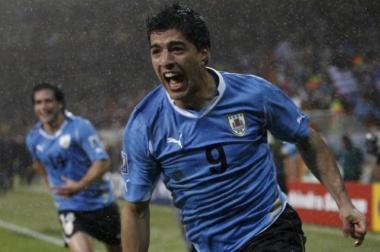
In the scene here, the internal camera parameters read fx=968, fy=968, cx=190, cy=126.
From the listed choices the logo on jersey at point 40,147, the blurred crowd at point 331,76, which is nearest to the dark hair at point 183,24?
the logo on jersey at point 40,147

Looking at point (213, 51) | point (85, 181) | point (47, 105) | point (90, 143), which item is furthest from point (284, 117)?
point (213, 51)

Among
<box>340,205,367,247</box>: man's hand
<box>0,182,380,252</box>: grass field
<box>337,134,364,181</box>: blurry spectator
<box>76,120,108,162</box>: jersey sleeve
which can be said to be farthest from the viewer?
<box>337,134,364,181</box>: blurry spectator

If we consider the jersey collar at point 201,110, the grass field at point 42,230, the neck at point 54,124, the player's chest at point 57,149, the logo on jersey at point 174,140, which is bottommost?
the grass field at point 42,230

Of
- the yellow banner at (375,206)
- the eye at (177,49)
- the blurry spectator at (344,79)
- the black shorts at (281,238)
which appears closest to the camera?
the eye at (177,49)

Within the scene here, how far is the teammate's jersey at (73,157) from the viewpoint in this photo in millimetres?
6898

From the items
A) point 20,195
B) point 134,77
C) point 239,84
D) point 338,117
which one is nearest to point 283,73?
point 338,117

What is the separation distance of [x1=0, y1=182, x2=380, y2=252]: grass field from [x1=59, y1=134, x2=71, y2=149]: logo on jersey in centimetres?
354

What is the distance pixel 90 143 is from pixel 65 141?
19cm

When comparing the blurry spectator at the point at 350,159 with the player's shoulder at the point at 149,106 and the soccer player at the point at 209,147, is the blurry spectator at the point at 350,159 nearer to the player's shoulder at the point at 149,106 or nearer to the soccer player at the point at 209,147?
the soccer player at the point at 209,147

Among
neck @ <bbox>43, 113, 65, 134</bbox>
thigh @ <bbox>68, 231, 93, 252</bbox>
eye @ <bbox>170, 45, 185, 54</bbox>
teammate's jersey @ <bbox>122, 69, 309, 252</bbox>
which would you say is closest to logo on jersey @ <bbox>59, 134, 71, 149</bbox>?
neck @ <bbox>43, 113, 65, 134</bbox>

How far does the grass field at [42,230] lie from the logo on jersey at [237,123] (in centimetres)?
594

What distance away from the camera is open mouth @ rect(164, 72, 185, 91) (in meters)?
3.84

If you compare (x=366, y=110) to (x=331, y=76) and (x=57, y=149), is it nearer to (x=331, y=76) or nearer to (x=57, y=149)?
(x=331, y=76)

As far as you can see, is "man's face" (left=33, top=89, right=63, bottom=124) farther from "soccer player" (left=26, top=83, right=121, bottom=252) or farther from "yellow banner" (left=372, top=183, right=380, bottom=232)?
"yellow banner" (left=372, top=183, right=380, bottom=232)
